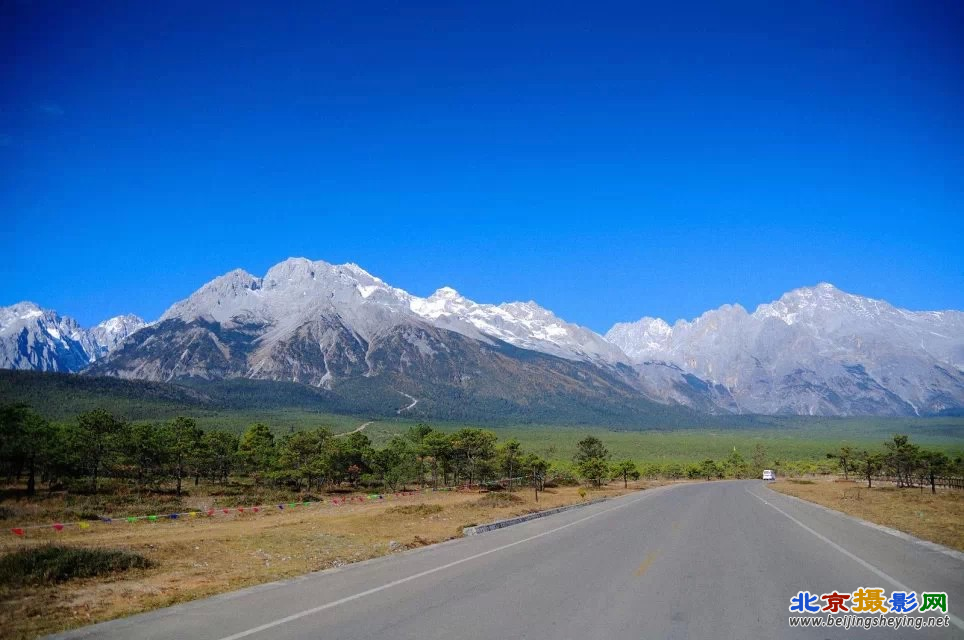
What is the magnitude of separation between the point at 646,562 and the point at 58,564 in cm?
1339

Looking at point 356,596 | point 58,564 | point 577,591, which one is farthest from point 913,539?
point 58,564

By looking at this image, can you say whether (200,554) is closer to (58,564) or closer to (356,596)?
(58,564)

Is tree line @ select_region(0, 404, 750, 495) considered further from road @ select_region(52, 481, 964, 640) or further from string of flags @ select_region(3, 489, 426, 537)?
road @ select_region(52, 481, 964, 640)

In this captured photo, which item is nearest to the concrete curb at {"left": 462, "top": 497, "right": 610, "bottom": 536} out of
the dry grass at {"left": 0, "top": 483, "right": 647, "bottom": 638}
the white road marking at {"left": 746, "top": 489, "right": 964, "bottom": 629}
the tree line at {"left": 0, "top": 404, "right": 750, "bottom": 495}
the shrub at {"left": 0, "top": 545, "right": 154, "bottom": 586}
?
the dry grass at {"left": 0, "top": 483, "right": 647, "bottom": 638}

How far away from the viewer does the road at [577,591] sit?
8445 mm

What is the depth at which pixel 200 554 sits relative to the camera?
1817 cm

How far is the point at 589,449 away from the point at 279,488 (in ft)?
128

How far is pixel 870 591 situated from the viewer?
10.6 m

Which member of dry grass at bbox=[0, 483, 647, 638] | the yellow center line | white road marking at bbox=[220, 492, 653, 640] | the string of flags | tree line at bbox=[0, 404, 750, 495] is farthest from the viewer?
tree line at bbox=[0, 404, 750, 495]

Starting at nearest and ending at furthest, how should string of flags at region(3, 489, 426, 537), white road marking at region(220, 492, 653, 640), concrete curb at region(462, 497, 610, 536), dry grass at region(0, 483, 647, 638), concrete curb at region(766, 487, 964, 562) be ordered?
white road marking at region(220, 492, 653, 640)
dry grass at region(0, 483, 647, 638)
concrete curb at region(766, 487, 964, 562)
concrete curb at region(462, 497, 610, 536)
string of flags at region(3, 489, 426, 537)

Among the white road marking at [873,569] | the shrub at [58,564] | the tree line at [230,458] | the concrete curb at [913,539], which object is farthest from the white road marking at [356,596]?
the tree line at [230,458]

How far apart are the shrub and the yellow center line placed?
40.8 ft

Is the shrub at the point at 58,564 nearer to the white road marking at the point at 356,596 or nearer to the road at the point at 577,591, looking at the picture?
the road at the point at 577,591

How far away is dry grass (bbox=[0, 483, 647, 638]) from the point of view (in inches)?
419
